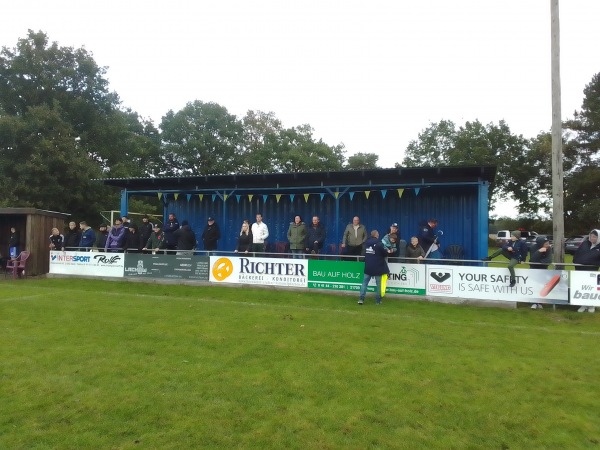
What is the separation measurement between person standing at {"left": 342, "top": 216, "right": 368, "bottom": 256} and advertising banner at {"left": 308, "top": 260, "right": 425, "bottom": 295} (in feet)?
2.62

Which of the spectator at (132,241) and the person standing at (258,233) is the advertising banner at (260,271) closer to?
the person standing at (258,233)

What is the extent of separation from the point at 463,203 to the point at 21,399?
1323 centimetres

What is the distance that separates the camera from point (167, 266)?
1452 cm

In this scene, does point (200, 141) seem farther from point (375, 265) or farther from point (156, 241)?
point (375, 265)

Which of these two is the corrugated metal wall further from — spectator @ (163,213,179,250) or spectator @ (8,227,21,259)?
spectator @ (8,227,21,259)

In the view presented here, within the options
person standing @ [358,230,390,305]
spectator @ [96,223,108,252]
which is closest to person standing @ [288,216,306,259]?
person standing @ [358,230,390,305]

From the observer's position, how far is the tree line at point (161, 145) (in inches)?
1203

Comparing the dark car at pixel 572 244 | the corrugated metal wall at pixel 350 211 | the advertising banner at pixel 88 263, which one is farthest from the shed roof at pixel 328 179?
the dark car at pixel 572 244

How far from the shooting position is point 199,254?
15.0 metres

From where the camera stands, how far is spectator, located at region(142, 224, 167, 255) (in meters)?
15.1

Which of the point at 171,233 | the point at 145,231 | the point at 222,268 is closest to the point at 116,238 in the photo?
the point at 145,231

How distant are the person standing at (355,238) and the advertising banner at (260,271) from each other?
1.29 metres

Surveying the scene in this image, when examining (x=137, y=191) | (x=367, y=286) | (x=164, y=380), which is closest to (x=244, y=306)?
(x=367, y=286)

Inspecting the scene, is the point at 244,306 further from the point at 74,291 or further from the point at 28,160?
the point at 28,160
